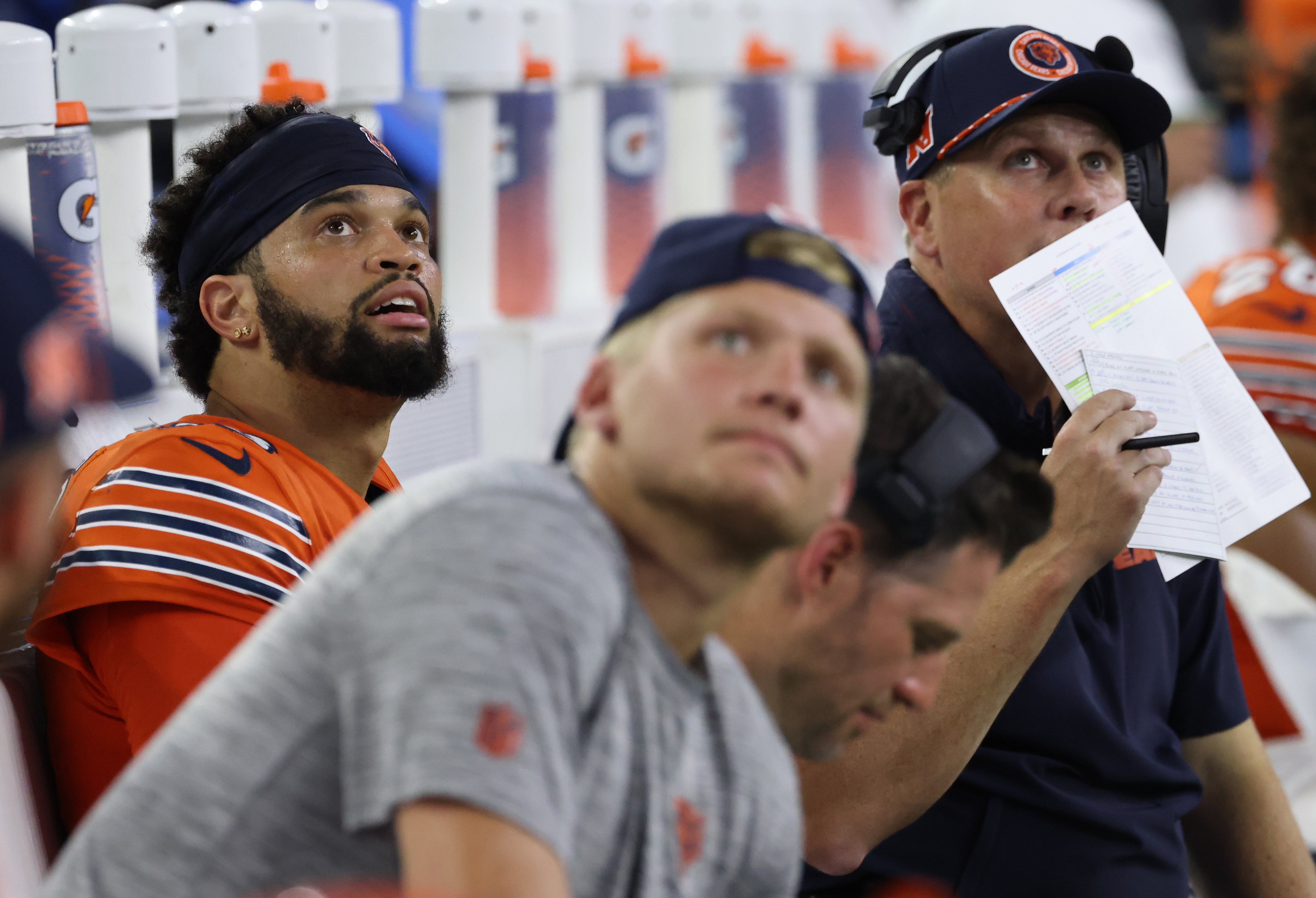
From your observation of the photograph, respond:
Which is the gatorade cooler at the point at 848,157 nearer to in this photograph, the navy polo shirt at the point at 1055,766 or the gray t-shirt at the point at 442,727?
the navy polo shirt at the point at 1055,766

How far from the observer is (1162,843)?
4.62 ft

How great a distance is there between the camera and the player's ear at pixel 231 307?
1.51 meters

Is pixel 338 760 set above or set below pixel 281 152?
below

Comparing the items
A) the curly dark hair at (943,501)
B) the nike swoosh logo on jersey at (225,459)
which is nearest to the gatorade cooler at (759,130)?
the nike swoosh logo on jersey at (225,459)

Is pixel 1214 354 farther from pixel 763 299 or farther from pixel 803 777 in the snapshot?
pixel 763 299

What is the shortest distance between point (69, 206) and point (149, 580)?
0.66 m

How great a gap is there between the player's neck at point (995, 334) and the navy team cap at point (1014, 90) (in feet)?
0.37

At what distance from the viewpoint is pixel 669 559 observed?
784mm

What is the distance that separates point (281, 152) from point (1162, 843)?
109 cm

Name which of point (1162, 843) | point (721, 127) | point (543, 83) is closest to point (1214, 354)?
point (1162, 843)

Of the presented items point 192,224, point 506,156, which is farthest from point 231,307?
point 506,156

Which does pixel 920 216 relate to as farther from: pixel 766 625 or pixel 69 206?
pixel 69 206

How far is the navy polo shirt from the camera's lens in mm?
1355

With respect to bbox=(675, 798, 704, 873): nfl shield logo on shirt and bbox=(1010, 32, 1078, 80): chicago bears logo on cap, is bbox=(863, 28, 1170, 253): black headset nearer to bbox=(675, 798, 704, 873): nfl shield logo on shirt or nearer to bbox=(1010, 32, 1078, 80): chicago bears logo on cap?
bbox=(1010, 32, 1078, 80): chicago bears logo on cap
